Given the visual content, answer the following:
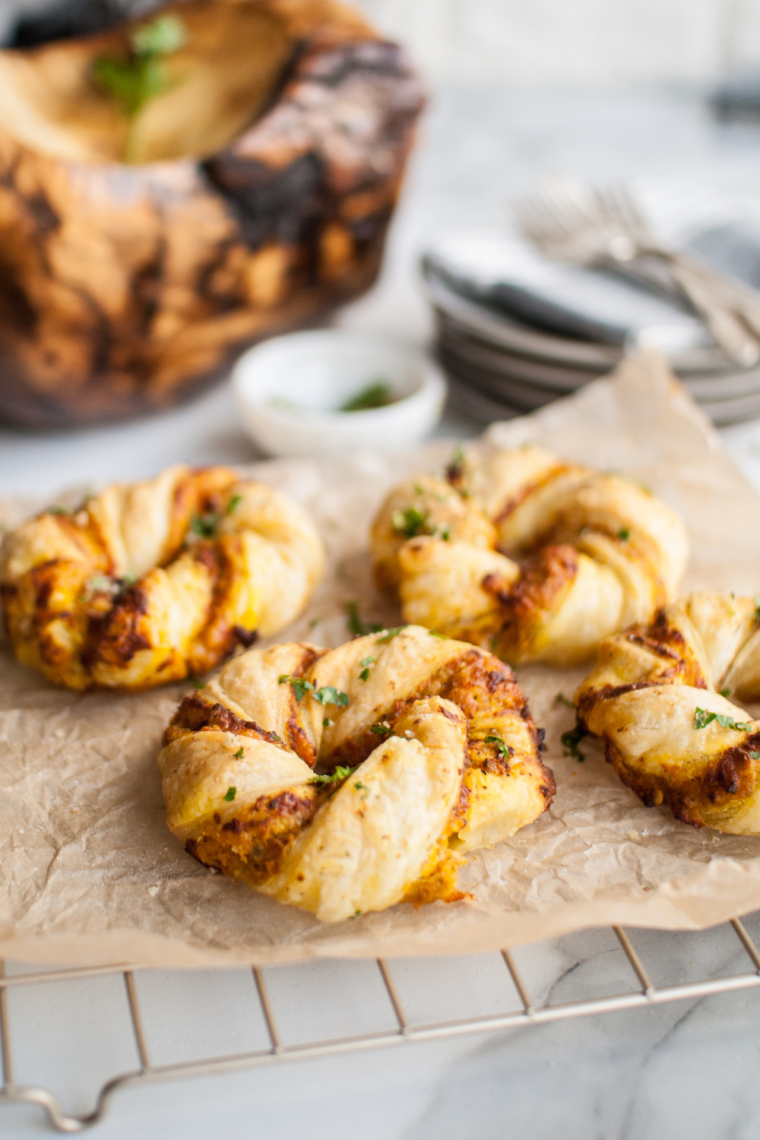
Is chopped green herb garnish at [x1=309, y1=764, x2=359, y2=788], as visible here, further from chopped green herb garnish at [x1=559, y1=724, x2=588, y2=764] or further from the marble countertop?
chopped green herb garnish at [x1=559, y1=724, x2=588, y2=764]

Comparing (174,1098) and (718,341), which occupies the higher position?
(718,341)

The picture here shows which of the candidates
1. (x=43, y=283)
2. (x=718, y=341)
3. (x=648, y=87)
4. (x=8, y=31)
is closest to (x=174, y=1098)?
(x=43, y=283)

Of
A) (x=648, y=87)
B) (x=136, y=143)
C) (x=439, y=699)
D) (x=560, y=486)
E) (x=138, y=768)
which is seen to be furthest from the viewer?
(x=648, y=87)

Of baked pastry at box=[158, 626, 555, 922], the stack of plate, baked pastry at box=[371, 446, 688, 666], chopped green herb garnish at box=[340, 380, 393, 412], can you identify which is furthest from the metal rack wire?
chopped green herb garnish at box=[340, 380, 393, 412]

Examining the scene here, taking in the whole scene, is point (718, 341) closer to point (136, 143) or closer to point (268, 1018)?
point (136, 143)

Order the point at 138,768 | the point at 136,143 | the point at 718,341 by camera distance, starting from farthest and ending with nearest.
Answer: the point at 136,143 < the point at 718,341 < the point at 138,768

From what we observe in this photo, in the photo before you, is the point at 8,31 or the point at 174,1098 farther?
the point at 8,31

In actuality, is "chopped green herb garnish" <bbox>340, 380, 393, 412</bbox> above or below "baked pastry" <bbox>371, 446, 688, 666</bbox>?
below

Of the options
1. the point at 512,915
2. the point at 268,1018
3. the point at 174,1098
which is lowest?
the point at 174,1098
